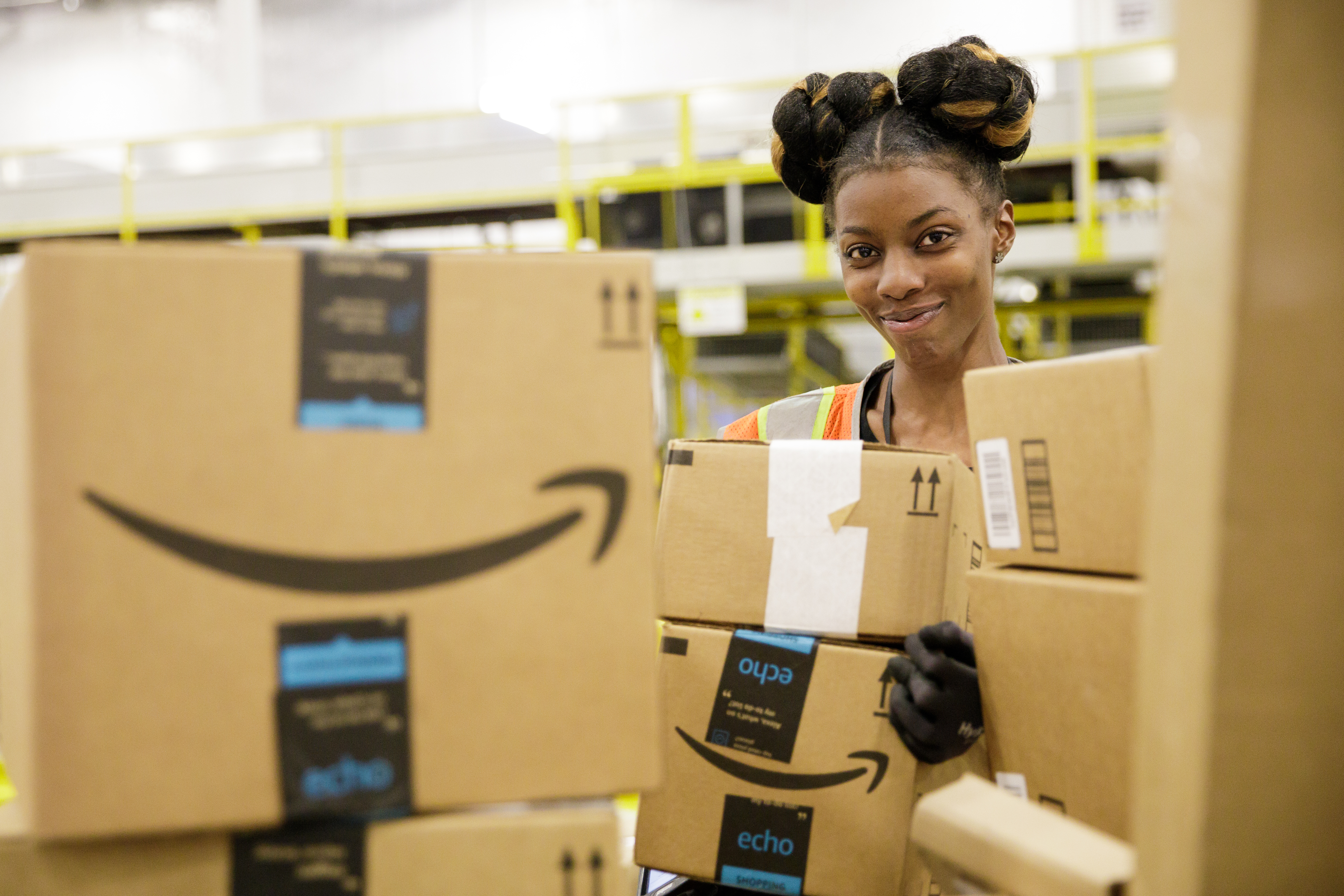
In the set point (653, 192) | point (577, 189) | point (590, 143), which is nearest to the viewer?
point (653, 192)

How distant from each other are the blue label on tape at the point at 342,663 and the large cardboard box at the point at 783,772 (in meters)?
0.46

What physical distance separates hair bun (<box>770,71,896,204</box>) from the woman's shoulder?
410 millimetres

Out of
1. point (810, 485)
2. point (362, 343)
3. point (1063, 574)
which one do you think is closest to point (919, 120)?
point (810, 485)

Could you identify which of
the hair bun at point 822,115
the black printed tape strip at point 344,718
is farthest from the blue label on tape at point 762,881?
the hair bun at point 822,115

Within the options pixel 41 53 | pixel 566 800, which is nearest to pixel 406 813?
pixel 566 800

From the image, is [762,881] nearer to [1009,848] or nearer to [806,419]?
[1009,848]

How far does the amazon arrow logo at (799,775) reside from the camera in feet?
3.45

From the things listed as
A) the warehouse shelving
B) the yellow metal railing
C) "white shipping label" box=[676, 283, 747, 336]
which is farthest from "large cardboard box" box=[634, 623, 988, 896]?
the yellow metal railing

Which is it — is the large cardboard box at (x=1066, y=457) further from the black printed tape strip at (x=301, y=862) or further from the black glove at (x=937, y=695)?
the black printed tape strip at (x=301, y=862)

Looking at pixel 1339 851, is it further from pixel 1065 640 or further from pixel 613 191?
pixel 613 191

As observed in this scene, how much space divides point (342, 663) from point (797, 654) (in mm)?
545

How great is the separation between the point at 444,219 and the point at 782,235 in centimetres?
263

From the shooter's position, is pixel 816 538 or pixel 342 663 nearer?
pixel 342 663

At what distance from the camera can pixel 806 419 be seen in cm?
189
